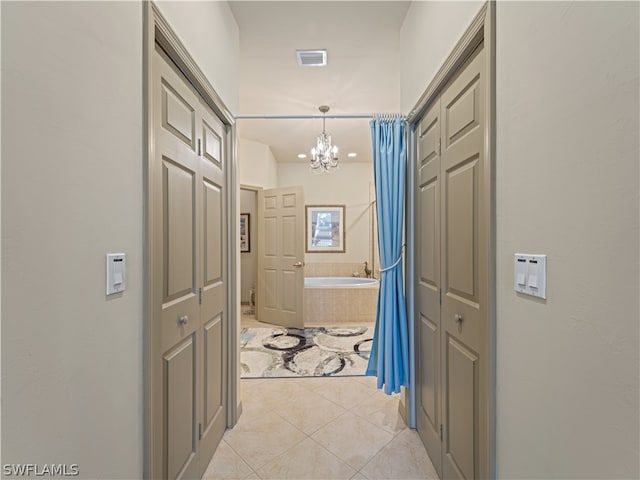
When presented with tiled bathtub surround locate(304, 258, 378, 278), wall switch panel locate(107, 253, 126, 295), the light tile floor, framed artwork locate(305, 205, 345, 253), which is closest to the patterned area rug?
the light tile floor

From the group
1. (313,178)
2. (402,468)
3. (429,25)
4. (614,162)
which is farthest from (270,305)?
(614,162)

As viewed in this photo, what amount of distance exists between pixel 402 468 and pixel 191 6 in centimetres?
259

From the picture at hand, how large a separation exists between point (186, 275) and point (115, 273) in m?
0.48

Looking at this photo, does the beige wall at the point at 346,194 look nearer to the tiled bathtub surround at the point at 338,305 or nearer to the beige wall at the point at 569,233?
the tiled bathtub surround at the point at 338,305

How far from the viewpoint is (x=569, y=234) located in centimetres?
71

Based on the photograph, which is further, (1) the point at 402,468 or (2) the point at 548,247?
(1) the point at 402,468

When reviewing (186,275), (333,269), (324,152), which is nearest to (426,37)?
(186,275)

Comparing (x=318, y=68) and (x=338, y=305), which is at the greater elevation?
(x=318, y=68)

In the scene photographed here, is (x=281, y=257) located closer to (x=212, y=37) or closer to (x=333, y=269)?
(x=333, y=269)

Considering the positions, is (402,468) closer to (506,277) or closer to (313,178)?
(506,277)

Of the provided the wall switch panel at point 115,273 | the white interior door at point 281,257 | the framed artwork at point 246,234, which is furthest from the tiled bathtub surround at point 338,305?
the wall switch panel at point 115,273

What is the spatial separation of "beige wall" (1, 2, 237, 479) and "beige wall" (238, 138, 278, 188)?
3.40 m

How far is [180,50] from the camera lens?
48.2 inches

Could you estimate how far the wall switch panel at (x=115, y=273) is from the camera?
85 cm
